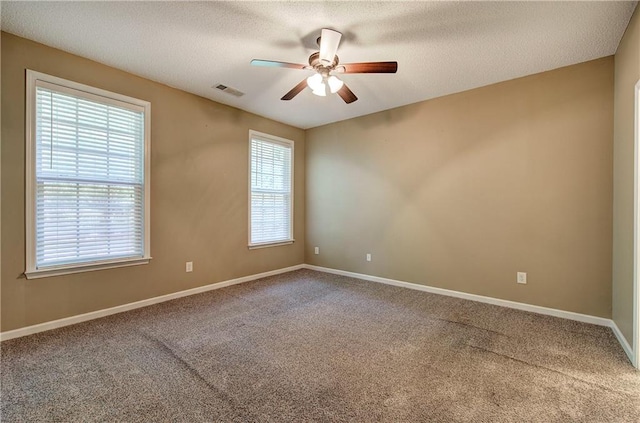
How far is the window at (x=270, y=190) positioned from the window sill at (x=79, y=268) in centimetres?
163

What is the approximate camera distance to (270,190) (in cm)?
480

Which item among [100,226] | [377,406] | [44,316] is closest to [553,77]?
[377,406]

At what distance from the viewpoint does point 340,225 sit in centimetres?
483

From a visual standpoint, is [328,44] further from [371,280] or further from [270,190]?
[371,280]

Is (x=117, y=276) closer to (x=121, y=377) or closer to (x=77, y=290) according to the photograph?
(x=77, y=290)

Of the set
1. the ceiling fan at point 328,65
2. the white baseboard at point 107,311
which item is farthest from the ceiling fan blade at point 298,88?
the white baseboard at point 107,311

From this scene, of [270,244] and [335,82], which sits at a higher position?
[335,82]

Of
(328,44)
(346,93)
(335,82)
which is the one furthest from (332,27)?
(346,93)

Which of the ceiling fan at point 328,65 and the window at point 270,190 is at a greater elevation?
the ceiling fan at point 328,65

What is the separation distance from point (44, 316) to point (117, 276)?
2.08 feet

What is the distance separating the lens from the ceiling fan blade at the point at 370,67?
2.25 m

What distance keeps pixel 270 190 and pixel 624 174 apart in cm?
417

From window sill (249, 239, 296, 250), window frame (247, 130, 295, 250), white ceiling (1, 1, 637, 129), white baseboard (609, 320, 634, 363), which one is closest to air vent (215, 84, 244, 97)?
white ceiling (1, 1, 637, 129)

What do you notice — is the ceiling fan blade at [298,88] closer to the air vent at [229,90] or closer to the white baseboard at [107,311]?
the air vent at [229,90]
